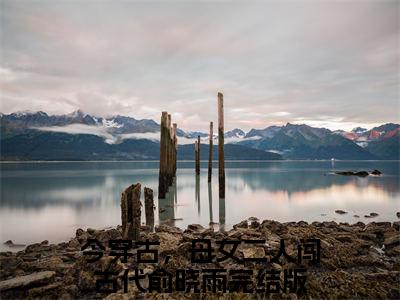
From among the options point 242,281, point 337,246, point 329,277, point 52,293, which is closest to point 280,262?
point 329,277

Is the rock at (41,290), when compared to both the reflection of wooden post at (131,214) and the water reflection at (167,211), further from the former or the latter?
the water reflection at (167,211)

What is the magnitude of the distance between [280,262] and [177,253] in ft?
8.33

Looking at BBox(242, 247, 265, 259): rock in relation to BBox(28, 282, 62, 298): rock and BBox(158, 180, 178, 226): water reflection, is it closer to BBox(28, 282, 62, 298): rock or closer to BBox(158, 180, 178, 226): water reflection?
BBox(28, 282, 62, 298): rock

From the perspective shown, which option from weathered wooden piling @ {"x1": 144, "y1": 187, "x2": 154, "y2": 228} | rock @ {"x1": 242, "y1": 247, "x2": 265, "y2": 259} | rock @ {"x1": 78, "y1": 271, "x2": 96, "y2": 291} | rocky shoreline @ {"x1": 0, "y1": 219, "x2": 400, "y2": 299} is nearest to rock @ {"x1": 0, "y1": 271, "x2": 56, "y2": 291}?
rocky shoreline @ {"x1": 0, "y1": 219, "x2": 400, "y2": 299}

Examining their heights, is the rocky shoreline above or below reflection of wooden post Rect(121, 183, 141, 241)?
below

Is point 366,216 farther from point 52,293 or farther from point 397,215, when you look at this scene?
point 52,293

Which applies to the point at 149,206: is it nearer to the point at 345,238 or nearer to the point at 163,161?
the point at 345,238

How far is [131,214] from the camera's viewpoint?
10.6 m

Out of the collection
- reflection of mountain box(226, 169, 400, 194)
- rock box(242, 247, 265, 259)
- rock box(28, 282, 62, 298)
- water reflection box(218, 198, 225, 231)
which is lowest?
reflection of mountain box(226, 169, 400, 194)

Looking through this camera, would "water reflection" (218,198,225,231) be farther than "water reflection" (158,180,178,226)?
No

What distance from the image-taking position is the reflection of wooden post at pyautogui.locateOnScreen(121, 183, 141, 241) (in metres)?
10.3

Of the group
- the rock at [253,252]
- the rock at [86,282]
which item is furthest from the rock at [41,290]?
the rock at [253,252]

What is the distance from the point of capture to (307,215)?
19.5 meters

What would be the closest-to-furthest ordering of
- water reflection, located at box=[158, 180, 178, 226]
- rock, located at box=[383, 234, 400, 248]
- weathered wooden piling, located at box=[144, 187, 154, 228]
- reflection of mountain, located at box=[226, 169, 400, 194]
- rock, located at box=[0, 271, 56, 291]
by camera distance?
1. rock, located at box=[0, 271, 56, 291]
2. rock, located at box=[383, 234, 400, 248]
3. weathered wooden piling, located at box=[144, 187, 154, 228]
4. water reflection, located at box=[158, 180, 178, 226]
5. reflection of mountain, located at box=[226, 169, 400, 194]
